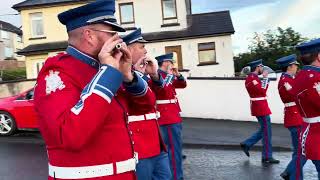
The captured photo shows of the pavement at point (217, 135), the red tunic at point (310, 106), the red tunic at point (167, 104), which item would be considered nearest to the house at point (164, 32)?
the pavement at point (217, 135)

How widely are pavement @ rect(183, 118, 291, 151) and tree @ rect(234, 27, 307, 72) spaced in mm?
23611

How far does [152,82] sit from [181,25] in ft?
94.5

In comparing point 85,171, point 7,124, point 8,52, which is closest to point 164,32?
point 7,124

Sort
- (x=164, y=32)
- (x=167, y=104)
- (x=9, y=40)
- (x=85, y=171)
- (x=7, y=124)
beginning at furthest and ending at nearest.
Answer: (x=9, y=40) → (x=164, y=32) → (x=7, y=124) → (x=167, y=104) → (x=85, y=171)

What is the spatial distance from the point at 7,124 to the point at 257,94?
7.79 m

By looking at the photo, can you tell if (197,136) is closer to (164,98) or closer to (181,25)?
(164,98)

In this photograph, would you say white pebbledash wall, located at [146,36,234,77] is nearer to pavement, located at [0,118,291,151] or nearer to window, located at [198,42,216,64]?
window, located at [198,42,216,64]

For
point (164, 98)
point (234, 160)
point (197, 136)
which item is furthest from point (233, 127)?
point (164, 98)

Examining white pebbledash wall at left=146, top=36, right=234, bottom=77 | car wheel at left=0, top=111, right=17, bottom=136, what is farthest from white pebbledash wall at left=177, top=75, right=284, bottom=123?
white pebbledash wall at left=146, top=36, right=234, bottom=77

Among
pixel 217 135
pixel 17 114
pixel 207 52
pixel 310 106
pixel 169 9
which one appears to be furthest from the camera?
pixel 169 9

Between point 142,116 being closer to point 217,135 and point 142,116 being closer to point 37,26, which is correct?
point 217,135

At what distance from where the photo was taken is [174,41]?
3325 cm

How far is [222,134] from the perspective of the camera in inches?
576

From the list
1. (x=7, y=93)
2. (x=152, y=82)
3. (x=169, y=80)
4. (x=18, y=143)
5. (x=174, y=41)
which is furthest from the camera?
(x=174, y=41)
